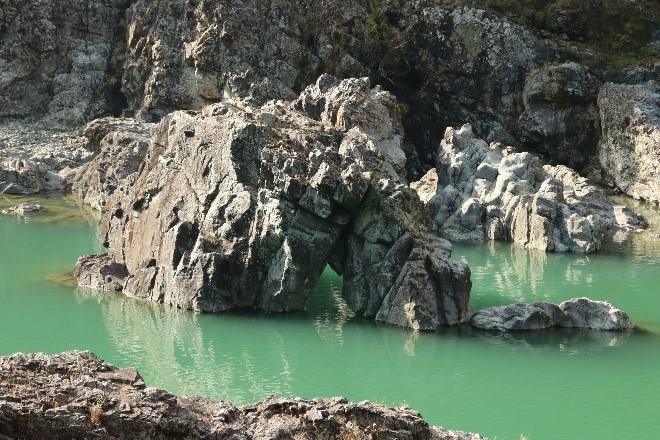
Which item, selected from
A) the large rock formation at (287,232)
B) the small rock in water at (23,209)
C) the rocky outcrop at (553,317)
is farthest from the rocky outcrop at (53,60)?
the rocky outcrop at (553,317)

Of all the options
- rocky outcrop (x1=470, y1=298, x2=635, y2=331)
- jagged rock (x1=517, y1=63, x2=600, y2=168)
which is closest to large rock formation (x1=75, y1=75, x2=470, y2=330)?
rocky outcrop (x1=470, y1=298, x2=635, y2=331)

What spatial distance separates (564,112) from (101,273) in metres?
46.8

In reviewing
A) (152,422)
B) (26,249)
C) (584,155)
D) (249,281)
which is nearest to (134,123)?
(26,249)

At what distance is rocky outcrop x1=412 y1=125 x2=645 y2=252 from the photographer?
50.4m

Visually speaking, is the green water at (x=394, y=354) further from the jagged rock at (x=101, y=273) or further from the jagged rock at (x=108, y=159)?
the jagged rock at (x=108, y=159)

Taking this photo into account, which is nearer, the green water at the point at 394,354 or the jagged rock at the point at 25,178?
the green water at the point at 394,354

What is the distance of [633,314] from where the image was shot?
36.2 m

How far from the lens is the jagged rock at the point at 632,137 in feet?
218

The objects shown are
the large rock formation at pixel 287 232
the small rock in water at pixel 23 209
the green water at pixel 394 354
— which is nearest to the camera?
the green water at pixel 394 354

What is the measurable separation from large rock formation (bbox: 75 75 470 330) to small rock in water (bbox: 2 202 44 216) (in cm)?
2482

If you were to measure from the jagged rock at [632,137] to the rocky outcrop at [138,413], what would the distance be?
54.9 meters

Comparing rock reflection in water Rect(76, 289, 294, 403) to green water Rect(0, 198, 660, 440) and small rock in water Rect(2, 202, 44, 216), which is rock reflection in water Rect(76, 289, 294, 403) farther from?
small rock in water Rect(2, 202, 44, 216)

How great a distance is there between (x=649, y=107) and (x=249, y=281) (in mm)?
44111

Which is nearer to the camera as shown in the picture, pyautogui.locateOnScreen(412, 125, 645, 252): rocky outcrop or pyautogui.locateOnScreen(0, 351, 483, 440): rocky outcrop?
pyautogui.locateOnScreen(0, 351, 483, 440): rocky outcrop
